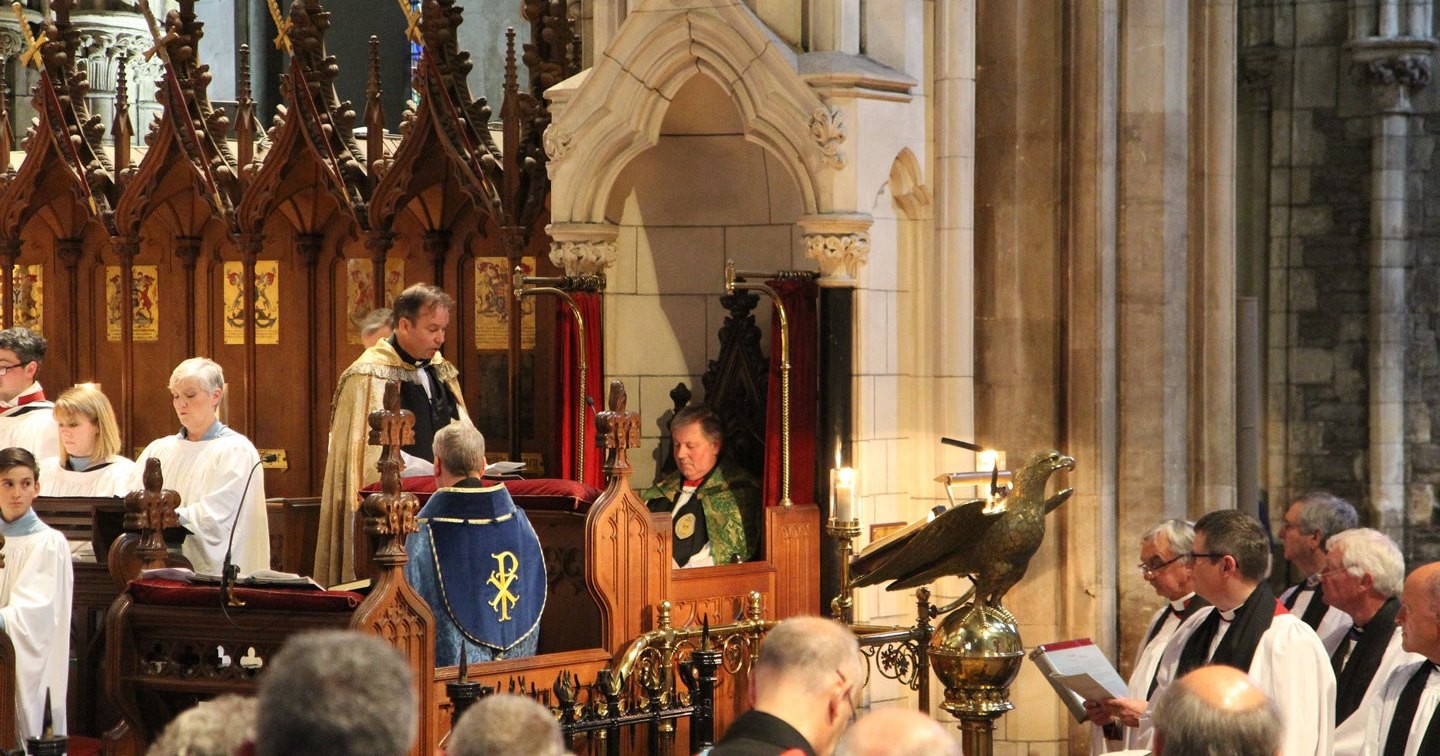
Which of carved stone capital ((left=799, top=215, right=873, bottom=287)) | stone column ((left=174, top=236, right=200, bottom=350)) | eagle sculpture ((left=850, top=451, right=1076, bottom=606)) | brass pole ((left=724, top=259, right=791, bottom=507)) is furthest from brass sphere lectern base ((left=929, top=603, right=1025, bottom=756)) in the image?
stone column ((left=174, top=236, right=200, bottom=350))

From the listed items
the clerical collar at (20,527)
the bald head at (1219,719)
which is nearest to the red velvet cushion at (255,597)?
the clerical collar at (20,527)

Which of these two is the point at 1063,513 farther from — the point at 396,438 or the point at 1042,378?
the point at 396,438

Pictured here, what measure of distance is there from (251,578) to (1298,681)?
10.6ft

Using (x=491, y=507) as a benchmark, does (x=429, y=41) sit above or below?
above

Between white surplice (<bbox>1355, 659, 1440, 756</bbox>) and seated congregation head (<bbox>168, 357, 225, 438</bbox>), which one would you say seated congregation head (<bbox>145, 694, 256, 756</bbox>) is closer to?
white surplice (<bbox>1355, 659, 1440, 756</bbox>)

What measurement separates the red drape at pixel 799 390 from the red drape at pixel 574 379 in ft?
2.84

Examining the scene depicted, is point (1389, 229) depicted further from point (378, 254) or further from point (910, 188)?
point (378, 254)

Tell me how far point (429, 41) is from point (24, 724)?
14.7 ft

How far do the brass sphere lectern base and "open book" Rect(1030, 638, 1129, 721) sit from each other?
0.58 meters

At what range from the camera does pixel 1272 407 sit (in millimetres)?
13867

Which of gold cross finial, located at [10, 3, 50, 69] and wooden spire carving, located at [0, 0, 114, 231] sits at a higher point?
gold cross finial, located at [10, 3, 50, 69]

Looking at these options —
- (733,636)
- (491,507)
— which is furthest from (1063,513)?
(491,507)

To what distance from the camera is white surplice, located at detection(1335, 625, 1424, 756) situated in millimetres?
5797

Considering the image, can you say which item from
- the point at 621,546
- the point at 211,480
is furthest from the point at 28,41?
the point at 621,546
